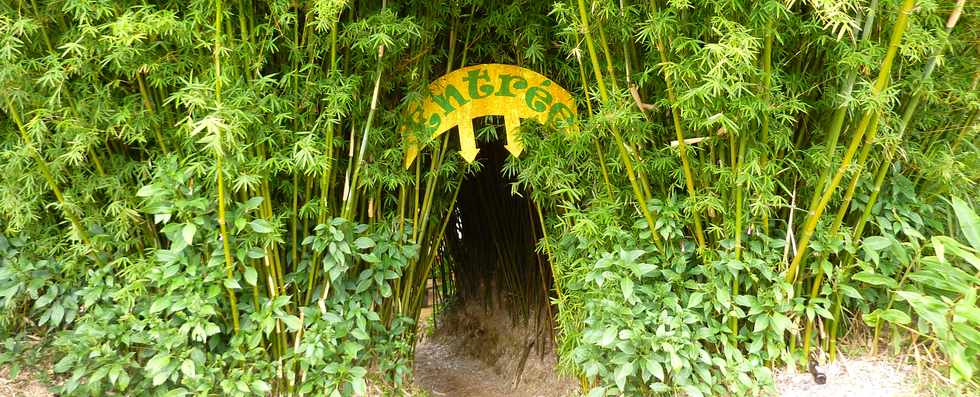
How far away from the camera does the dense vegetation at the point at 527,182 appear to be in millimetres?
2172

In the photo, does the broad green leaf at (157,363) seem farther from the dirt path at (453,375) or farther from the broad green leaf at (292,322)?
the dirt path at (453,375)

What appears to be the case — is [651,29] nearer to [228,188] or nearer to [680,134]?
[680,134]

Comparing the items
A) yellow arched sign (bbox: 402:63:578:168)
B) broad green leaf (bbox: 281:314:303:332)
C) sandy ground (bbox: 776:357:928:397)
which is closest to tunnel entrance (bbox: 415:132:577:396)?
yellow arched sign (bbox: 402:63:578:168)

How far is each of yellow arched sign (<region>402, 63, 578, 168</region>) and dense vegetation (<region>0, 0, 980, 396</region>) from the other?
0.11 metres

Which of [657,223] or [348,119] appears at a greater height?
[348,119]

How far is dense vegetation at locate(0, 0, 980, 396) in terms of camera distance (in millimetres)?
2172

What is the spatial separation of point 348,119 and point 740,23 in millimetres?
1509

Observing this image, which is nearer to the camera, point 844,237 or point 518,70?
point 844,237

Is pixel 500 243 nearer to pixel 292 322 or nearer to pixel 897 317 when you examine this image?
pixel 292 322

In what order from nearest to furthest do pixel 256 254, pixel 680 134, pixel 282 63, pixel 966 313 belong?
pixel 966 313 < pixel 680 134 < pixel 256 254 < pixel 282 63

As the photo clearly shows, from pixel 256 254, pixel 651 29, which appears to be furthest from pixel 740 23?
pixel 256 254

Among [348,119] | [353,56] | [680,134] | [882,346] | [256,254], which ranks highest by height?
[353,56]

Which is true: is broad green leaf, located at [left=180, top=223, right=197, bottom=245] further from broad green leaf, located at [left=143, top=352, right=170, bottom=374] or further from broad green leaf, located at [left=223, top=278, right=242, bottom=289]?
broad green leaf, located at [left=143, top=352, right=170, bottom=374]

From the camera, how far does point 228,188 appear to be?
2.38 metres
